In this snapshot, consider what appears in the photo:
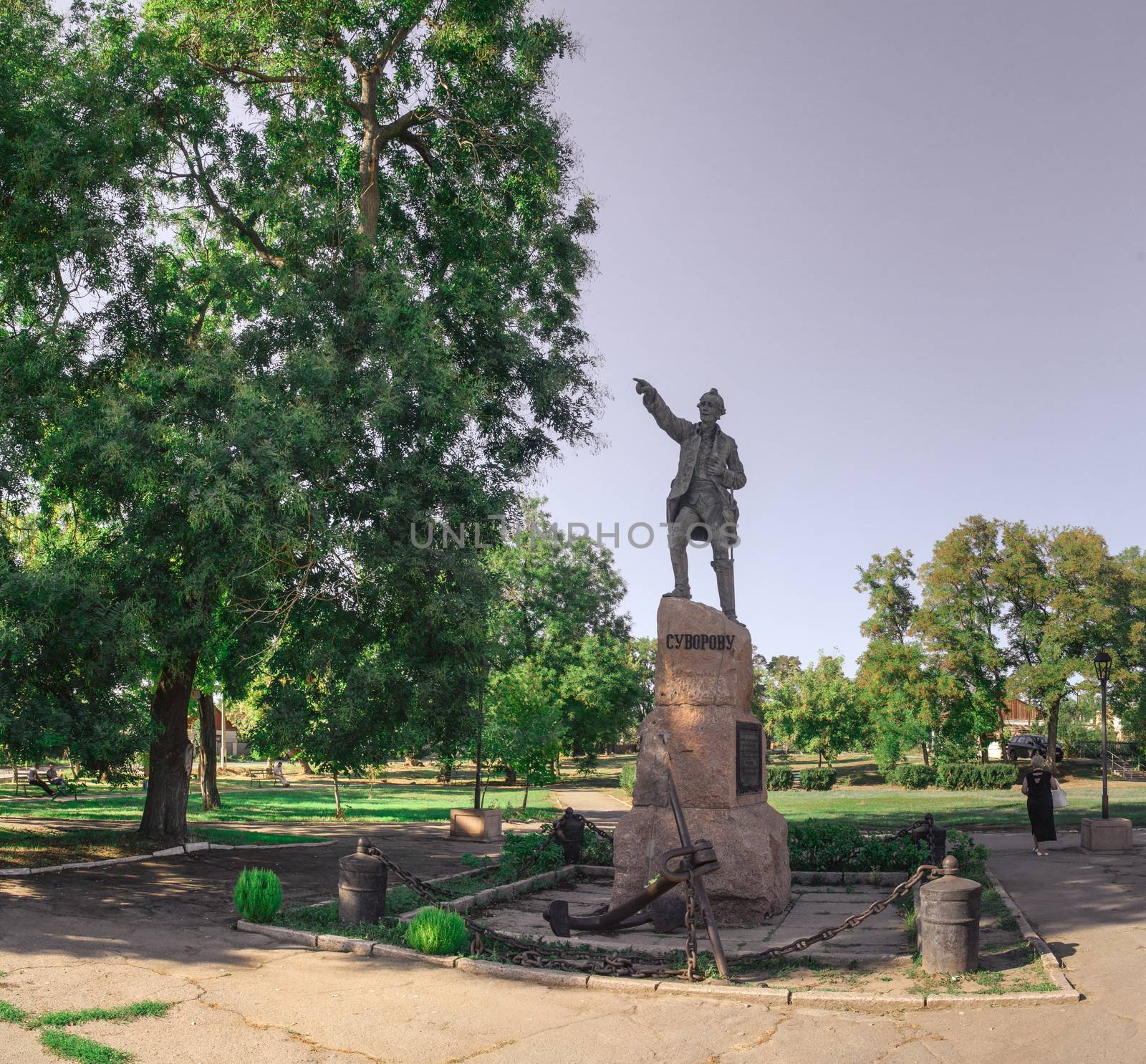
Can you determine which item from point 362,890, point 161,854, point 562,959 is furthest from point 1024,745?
point 562,959

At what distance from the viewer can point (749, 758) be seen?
10.8 metres

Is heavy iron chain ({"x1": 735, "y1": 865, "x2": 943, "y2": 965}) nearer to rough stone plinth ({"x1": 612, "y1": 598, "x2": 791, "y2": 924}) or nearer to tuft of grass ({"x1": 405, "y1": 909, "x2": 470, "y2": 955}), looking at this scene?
rough stone plinth ({"x1": 612, "y1": 598, "x2": 791, "y2": 924})

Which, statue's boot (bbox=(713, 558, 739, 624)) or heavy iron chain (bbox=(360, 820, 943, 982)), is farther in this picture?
statue's boot (bbox=(713, 558, 739, 624))

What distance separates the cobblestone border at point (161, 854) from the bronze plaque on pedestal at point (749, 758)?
28.7ft

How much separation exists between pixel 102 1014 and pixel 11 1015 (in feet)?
1.74

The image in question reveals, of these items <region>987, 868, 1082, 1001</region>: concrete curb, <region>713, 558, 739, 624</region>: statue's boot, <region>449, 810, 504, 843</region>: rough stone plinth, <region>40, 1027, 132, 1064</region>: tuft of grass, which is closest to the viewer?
<region>40, 1027, 132, 1064</region>: tuft of grass

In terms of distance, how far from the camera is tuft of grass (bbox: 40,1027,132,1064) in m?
5.57

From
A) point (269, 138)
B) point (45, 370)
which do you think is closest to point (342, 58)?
point (269, 138)

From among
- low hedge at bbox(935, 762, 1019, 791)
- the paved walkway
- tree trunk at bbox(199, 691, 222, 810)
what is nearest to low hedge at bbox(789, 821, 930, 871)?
the paved walkway

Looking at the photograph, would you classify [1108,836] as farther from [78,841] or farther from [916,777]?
[916,777]

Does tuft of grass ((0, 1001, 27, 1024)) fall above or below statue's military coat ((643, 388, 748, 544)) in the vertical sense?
below

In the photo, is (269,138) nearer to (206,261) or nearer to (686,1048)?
(206,261)

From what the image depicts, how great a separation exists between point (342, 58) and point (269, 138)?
5.98 ft

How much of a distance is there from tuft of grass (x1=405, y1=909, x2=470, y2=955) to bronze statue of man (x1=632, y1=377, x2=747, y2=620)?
15.5 ft
